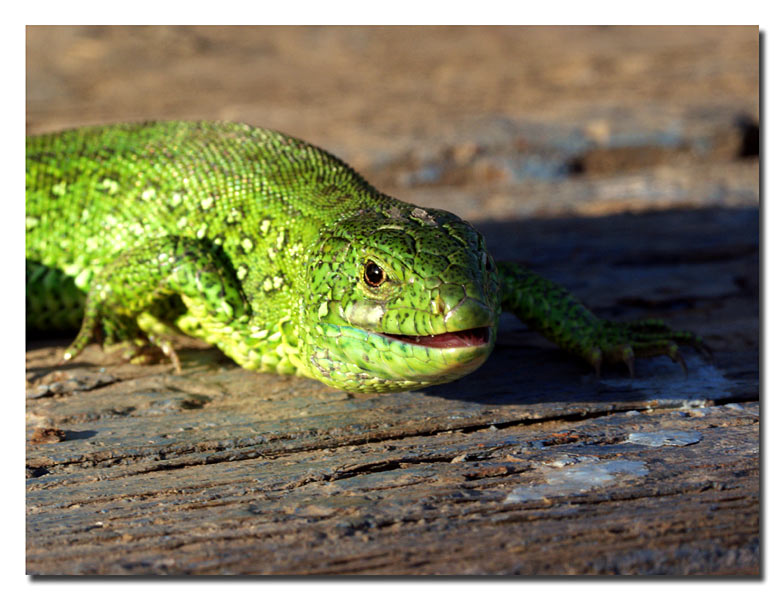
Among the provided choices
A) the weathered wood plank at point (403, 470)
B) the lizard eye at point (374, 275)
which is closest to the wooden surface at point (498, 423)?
the weathered wood plank at point (403, 470)

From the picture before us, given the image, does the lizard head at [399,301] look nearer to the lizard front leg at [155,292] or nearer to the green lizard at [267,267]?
the green lizard at [267,267]

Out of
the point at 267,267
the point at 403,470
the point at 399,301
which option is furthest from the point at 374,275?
the point at 267,267

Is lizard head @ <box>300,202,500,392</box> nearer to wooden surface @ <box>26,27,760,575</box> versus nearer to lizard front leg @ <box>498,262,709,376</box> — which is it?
wooden surface @ <box>26,27,760,575</box>

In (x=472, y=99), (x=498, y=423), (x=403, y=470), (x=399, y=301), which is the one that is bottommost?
(x=403, y=470)

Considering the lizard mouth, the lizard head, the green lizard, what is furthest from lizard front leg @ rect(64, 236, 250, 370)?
the lizard mouth

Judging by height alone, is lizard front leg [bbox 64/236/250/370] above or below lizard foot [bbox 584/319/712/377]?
above

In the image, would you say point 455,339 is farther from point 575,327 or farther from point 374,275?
point 575,327
